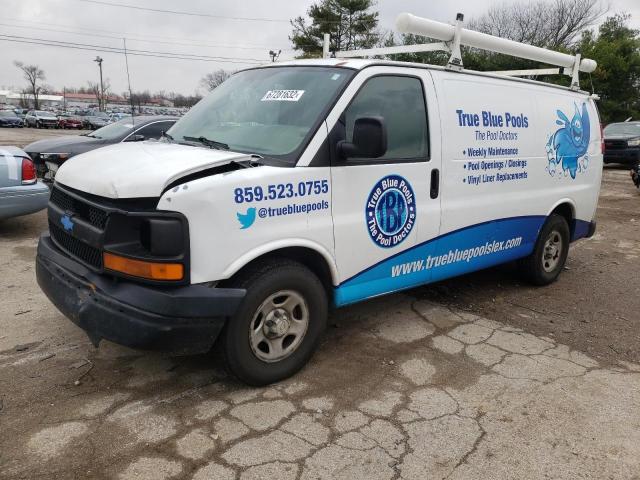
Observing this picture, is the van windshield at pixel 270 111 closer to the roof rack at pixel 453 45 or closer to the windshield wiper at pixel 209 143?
the windshield wiper at pixel 209 143

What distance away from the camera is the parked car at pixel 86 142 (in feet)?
28.9

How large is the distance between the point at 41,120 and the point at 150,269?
4624 centimetres

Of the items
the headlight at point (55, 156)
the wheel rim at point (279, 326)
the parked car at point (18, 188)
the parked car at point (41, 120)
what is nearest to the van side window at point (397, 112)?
the wheel rim at point (279, 326)

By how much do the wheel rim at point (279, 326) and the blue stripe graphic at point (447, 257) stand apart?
328mm

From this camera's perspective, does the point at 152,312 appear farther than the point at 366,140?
No

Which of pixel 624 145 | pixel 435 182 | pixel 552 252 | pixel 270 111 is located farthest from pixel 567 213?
pixel 624 145

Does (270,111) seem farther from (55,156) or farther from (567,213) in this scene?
(55,156)

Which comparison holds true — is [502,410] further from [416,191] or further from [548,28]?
[548,28]

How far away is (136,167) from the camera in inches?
119

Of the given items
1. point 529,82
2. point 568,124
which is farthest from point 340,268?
point 568,124

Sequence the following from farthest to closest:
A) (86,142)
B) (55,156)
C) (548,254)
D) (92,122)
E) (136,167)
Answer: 1. (92,122)
2. (86,142)
3. (55,156)
4. (548,254)
5. (136,167)

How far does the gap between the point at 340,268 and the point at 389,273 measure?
0.51 m

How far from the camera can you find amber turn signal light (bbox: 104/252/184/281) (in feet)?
9.36

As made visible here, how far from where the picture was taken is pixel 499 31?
Result: 3778 centimetres
